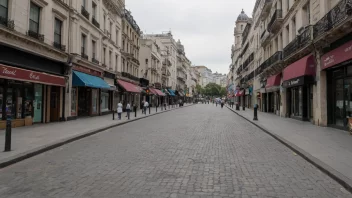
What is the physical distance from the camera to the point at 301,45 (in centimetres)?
1853

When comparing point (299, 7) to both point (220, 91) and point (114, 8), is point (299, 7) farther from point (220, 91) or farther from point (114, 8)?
point (220, 91)

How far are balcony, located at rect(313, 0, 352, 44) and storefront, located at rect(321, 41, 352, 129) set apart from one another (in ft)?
2.34

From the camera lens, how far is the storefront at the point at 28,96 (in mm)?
13656

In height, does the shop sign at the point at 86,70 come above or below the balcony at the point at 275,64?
below

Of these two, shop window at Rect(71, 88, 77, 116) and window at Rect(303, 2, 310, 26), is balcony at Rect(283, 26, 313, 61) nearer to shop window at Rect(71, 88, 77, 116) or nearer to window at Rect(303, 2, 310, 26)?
window at Rect(303, 2, 310, 26)

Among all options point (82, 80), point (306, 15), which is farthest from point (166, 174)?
point (306, 15)

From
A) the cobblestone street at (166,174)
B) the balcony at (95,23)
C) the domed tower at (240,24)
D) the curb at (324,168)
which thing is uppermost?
the domed tower at (240,24)

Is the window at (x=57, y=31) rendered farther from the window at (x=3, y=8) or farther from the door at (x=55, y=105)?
the window at (x=3, y=8)

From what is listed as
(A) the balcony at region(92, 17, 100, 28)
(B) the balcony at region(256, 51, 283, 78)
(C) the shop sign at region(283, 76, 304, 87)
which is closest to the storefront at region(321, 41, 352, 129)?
(C) the shop sign at region(283, 76, 304, 87)

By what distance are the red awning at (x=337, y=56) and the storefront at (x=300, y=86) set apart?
1.50 m

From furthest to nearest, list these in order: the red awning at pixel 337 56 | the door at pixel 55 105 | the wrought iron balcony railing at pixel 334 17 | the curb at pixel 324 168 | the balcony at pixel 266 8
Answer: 1. the balcony at pixel 266 8
2. the door at pixel 55 105
3. the red awning at pixel 337 56
4. the wrought iron balcony railing at pixel 334 17
5. the curb at pixel 324 168

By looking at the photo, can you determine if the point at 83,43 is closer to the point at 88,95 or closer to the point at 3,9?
the point at 88,95

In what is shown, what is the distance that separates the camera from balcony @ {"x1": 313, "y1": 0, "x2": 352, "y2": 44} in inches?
476

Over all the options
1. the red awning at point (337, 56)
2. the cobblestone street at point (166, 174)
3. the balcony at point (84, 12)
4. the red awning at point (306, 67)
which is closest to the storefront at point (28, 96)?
the cobblestone street at point (166, 174)
